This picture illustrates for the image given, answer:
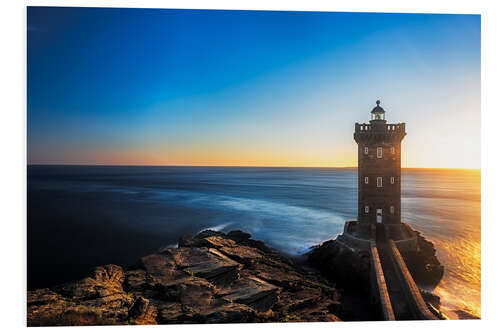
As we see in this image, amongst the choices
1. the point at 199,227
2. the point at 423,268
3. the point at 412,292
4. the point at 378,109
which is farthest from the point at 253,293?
the point at 199,227

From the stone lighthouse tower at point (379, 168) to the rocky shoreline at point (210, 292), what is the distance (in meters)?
1.38

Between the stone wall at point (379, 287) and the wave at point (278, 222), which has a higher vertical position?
the stone wall at point (379, 287)

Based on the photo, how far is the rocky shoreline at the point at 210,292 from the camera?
4180 millimetres

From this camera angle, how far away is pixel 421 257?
7258 mm

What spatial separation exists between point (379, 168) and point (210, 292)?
5.60 metres

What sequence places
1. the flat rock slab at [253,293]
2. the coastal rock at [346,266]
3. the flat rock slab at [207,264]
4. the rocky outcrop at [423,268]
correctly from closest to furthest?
the flat rock slab at [253,293], the flat rock slab at [207,264], the coastal rock at [346,266], the rocky outcrop at [423,268]

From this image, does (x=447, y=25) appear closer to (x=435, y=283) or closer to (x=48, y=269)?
(x=435, y=283)

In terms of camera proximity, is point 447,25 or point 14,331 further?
point 447,25

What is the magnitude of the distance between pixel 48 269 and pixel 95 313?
5.26 m

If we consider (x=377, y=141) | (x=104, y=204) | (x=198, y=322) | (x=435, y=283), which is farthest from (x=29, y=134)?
(x=104, y=204)

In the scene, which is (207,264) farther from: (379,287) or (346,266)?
(346,266)

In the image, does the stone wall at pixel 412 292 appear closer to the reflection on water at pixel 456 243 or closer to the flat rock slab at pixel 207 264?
the reflection on water at pixel 456 243

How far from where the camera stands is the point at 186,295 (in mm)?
4664

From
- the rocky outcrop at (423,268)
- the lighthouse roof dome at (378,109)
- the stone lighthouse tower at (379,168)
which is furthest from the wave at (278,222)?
the lighthouse roof dome at (378,109)
